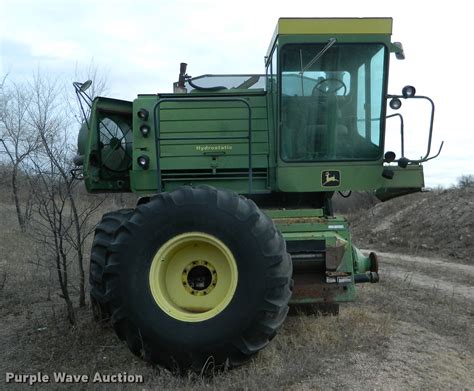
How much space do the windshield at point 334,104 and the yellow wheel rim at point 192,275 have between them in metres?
1.75

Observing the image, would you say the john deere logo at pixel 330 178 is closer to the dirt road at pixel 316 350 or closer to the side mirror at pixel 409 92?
the side mirror at pixel 409 92

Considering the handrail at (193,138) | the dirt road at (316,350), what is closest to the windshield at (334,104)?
the handrail at (193,138)

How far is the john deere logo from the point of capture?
5.73 metres

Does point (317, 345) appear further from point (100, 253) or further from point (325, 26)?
point (325, 26)

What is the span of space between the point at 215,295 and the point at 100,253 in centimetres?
168

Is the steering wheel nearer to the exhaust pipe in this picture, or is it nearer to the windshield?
the windshield

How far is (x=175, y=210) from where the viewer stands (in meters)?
4.36

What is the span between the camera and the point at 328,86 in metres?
5.75

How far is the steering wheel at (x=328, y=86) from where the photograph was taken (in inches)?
226

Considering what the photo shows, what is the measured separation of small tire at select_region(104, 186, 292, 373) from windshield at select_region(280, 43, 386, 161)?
1688mm

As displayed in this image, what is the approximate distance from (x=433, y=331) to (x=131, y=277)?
375 cm

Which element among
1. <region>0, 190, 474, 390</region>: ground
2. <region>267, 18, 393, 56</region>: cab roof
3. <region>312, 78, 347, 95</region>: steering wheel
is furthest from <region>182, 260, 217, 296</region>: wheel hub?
<region>267, 18, 393, 56</region>: cab roof

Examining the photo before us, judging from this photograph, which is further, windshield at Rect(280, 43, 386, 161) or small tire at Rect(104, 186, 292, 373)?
windshield at Rect(280, 43, 386, 161)

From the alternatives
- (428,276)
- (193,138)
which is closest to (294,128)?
(193,138)
